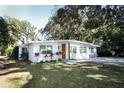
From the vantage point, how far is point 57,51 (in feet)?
34.4

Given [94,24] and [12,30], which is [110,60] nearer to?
[94,24]

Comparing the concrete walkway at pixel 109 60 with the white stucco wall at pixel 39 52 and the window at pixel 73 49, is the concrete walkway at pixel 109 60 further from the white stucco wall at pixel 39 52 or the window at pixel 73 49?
the white stucco wall at pixel 39 52

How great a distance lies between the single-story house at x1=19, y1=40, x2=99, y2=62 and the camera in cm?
923

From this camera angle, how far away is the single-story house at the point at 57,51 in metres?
9.23

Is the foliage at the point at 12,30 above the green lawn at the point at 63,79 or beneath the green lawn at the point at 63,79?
above

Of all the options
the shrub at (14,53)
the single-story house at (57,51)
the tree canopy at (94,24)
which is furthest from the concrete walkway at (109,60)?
the shrub at (14,53)

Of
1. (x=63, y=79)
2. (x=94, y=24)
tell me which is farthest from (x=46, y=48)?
(x=63, y=79)

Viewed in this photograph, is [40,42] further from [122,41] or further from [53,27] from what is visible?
[122,41]

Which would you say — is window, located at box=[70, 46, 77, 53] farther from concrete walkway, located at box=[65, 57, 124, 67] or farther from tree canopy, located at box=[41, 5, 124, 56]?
tree canopy, located at box=[41, 5, 124, 56]

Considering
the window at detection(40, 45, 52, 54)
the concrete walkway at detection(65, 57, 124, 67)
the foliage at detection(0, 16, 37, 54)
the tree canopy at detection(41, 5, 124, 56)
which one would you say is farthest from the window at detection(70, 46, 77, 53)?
the foliage at detection(0, 16, 37, 54)

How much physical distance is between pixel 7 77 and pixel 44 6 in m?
2.40
